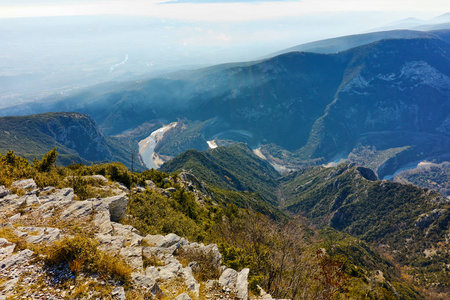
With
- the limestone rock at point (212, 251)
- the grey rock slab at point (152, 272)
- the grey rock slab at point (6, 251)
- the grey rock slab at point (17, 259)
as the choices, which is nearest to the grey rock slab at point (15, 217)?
the grey rock slab at point (6, 251)

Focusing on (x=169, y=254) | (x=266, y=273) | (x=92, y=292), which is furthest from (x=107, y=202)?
(x=266, y=273)

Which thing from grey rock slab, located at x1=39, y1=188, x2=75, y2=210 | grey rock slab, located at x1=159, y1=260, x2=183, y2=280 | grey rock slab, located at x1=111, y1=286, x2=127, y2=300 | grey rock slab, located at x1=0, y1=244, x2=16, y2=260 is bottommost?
grey rock slab, located at x1=159, y1=260, x2=183, y2=280

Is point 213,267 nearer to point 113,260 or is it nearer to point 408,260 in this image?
point 113,260

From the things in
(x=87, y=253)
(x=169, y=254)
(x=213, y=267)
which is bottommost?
(x=213, y=267)

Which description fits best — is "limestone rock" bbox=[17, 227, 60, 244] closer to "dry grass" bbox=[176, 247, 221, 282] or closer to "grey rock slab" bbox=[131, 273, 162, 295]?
"grey rock slab" bbox=[131, 273, 162, 295]

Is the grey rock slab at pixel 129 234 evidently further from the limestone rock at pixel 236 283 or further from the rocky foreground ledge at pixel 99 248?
the limestone rock at pixel 236 283

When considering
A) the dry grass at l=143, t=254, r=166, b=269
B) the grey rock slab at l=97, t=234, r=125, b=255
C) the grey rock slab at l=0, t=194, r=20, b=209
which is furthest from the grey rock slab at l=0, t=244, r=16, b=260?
the dry grass at l=143, t=254, r=166, b=269
